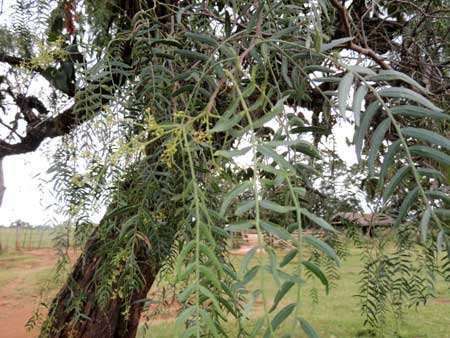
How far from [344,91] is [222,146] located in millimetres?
179

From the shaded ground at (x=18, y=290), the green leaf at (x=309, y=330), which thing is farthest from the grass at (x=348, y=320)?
the green leaf at (x=309, y=330)

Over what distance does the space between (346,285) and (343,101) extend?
423 centimetres

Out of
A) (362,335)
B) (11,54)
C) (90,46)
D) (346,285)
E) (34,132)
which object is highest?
(11,54)

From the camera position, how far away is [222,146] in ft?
1.65

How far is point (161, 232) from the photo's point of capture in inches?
23.4

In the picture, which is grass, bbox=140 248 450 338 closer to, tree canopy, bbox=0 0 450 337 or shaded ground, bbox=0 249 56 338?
shaded ground, bbox=0 249 56 338

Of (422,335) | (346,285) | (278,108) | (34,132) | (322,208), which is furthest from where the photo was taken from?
(346,285)

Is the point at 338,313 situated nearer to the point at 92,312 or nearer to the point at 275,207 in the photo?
the point at 92,312

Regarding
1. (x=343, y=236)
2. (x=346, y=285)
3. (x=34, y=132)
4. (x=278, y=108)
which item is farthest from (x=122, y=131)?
(x=346, y=285)

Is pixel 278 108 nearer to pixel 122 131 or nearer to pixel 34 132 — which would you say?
pixel 122 131

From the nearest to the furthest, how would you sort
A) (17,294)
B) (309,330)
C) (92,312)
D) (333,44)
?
(309,330), (333,44), (92,312), (17,294)

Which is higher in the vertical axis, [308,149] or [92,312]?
[308,149]

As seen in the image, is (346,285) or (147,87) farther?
(346,285)

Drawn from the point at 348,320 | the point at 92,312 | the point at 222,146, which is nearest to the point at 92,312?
the point at 92,312
